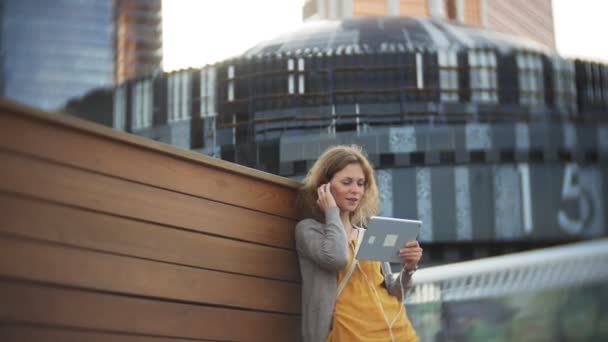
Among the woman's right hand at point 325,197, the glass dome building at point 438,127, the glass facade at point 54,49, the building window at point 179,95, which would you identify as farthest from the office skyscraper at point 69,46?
the woman's right hand at point 325,197

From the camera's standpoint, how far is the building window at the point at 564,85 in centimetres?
2727

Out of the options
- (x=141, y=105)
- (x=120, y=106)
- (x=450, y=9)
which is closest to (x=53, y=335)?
(x=141, y=105)

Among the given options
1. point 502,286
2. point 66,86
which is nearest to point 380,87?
point 502,286

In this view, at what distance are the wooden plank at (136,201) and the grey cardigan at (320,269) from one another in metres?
0.20

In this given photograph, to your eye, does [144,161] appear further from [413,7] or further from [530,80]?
[413,7]

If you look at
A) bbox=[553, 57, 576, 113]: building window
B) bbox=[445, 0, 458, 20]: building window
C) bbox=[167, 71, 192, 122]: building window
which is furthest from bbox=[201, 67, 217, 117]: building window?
bbox=[445, 0, 458, 20]: building window

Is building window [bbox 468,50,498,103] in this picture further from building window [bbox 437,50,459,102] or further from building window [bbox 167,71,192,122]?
building window [bbox 167,71,192,122]

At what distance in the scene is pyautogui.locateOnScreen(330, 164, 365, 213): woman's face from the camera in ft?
11.7

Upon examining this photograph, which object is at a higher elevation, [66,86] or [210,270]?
[66,86]

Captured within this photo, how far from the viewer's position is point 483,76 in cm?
2662

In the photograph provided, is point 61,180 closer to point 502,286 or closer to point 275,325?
point 275,325

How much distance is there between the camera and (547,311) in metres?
11.1

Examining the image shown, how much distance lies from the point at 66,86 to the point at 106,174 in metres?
95.5

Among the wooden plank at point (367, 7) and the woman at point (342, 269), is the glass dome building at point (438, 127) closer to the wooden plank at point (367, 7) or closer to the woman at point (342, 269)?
the woman at point (342, 269)
